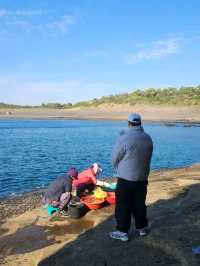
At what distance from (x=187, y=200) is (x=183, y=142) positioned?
2784 cm

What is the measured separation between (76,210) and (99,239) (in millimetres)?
1901

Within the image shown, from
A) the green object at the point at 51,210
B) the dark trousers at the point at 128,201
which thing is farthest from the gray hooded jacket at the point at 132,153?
the green object at the point at 51,210

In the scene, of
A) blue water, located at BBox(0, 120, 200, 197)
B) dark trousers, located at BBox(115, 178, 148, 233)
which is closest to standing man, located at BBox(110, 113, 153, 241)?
dark trousers, located at BBox(115, 178, 148, 233)

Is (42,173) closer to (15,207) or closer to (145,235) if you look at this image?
(15,207)

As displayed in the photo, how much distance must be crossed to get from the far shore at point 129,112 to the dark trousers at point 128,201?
5947cm

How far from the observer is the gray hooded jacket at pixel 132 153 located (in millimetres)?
8117

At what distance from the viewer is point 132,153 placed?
8.13 metres

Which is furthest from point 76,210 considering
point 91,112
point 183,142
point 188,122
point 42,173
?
point 91,112

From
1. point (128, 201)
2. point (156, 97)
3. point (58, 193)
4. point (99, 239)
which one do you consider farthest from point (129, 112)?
point (128, 201)

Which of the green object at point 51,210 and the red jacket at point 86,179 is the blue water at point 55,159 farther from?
the green object at point 51,210

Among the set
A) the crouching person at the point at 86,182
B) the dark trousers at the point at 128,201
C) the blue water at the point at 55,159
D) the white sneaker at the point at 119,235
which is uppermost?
the dark trousers at the point at 128,201

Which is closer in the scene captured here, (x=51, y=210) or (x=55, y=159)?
(x=51, y=210)

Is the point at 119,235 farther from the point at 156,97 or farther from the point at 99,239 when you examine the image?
the point at 156,97

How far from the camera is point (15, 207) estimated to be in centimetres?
1352
